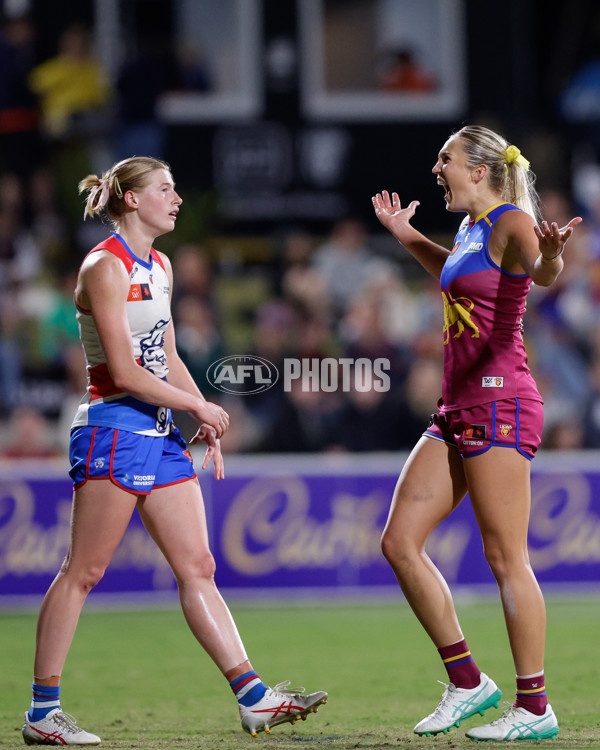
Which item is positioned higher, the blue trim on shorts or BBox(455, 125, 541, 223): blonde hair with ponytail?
BBox(455, 125, 541, 223): blonde hair with ponytail

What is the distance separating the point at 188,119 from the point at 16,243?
8.45 feet

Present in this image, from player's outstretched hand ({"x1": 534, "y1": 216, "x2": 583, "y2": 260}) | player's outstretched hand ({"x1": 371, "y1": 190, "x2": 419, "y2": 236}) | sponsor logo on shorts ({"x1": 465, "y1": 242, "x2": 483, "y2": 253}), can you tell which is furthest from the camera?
player's outstretched hand ({"x1": 371, "y1": 190, "x2": 419, "y2": 236})

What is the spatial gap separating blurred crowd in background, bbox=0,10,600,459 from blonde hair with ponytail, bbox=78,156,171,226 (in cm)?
→ 217

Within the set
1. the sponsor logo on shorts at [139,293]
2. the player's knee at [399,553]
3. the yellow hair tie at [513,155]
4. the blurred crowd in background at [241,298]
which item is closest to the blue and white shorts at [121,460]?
the sponsor logo on shorts at [139,293]

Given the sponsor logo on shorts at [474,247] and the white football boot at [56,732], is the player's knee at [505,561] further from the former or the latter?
the white football boot at [56,732]

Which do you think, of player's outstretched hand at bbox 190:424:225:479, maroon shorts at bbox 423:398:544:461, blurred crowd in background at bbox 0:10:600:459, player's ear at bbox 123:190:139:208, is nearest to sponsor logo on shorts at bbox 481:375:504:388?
maroon shorts at bbox 423:398:544:461

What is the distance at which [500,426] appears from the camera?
4.69 m

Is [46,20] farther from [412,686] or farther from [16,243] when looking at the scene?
[412,686]

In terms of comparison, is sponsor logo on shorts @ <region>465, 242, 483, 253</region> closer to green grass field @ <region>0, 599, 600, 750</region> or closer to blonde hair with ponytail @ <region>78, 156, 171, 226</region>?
blonde hair with ponytail @ <region>78, 156, 171, 226</region>

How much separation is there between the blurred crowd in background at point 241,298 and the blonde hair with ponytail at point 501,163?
7.67 feet

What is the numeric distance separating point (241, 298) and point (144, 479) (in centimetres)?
676

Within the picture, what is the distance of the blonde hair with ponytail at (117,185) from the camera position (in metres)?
4.85

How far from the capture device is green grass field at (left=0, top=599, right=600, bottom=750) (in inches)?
195

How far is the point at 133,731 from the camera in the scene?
16.6 feet
